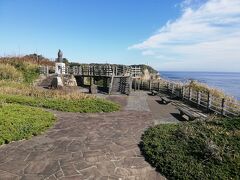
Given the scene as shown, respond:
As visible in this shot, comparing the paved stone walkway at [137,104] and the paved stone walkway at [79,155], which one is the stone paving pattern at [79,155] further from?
the paved stone walkway at [137,104]

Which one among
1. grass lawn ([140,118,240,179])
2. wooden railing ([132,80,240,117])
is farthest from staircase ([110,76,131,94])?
grass lawn ([140,118,240,179])

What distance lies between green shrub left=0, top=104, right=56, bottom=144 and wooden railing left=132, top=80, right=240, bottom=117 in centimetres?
932

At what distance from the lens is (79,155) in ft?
24.3

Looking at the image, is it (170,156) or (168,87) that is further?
(168,87)

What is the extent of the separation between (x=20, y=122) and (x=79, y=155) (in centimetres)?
379

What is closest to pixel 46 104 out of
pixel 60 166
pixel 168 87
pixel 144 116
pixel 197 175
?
pixel 144 116

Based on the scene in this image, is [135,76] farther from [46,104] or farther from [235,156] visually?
[235,156]

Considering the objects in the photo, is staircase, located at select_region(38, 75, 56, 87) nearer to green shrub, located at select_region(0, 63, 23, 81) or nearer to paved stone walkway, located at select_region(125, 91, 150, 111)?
green shrub, located at select_region(0, 63, 23, 81)

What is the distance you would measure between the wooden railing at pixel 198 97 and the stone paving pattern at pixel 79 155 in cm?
605

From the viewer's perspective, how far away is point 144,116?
13344 mm

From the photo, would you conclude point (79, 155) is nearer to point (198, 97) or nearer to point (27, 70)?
point (198, 97)

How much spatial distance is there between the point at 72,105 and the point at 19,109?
3204 millimetres

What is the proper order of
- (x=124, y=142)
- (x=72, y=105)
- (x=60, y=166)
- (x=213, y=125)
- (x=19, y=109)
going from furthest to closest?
(x=72, y=105)
(x=19, y=109)
(x=213, y=125)
(x=124, y=142)
(x=60, y=166)

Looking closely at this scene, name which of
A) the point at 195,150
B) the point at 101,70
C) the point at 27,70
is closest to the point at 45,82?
the point at 27,70
